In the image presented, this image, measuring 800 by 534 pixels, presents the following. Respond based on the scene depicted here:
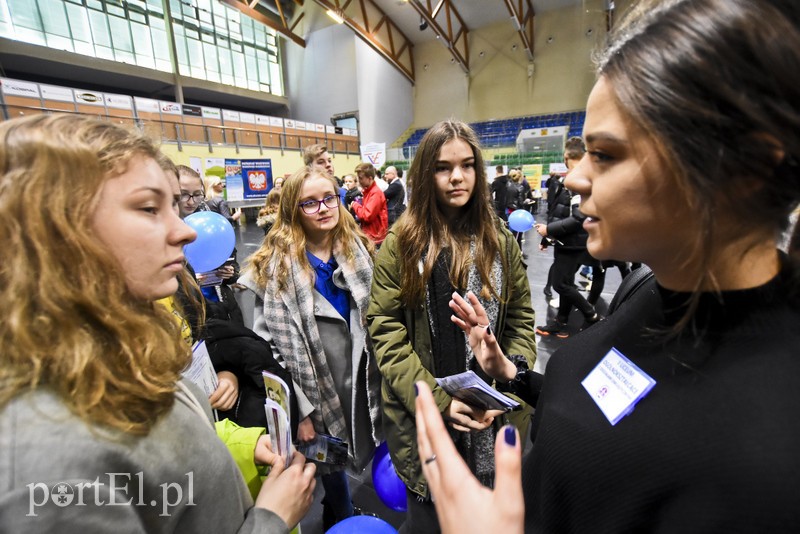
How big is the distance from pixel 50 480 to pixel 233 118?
49.3 ft

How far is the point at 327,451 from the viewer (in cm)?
104

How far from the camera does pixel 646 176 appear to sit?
0.50 meters

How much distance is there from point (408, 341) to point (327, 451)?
1.59 feet

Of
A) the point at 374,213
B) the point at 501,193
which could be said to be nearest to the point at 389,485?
the point at 374,213

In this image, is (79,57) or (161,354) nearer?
(161,354)

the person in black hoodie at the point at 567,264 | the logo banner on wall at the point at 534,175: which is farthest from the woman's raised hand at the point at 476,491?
the logo banner on wall at the point at 534,175

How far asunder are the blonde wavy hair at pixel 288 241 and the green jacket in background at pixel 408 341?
336 mm

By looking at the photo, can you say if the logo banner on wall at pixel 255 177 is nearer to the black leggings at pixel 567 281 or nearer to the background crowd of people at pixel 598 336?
the black leggings at pixel 567 281

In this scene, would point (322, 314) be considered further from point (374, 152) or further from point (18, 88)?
point (18, 88)

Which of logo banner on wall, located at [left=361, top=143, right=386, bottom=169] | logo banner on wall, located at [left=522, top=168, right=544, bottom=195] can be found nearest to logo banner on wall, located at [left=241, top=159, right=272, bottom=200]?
logo banner on wall, located at [left=361, top=143, right=386, bottom=169]

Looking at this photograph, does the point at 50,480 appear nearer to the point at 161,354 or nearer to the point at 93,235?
the point at 161,354

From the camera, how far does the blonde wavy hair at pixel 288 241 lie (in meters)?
1.57

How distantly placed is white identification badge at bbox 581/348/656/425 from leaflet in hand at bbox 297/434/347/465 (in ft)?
2.34

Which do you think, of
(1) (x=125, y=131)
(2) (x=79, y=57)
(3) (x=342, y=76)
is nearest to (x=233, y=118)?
(2) (x=79, y=57)
